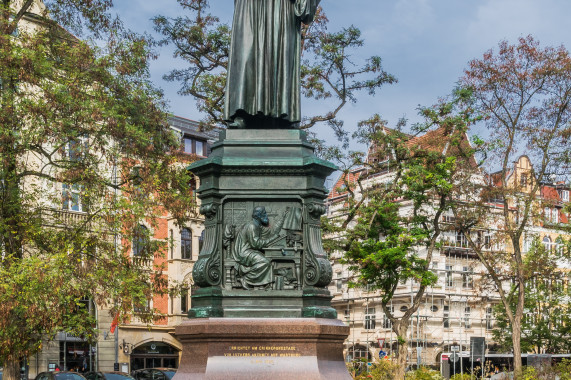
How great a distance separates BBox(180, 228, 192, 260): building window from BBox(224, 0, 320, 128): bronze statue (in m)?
41.3

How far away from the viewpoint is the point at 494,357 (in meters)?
58.6

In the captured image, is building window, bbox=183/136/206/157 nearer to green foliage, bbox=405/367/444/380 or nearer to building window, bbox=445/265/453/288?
building window, bbox=445/265/453/288

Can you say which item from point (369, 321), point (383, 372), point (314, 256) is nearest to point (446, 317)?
point (369, 321)

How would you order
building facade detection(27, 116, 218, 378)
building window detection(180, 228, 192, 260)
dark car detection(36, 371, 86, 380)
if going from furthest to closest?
building window detection(180, 228, 192, 260) → building facade detection(27, 116, 218, 378) → dark car detection(36, 371, 86, 380)

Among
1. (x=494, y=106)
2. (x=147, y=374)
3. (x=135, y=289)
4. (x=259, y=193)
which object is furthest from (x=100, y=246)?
(x=494, y=106)

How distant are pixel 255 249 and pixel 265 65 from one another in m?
2.59

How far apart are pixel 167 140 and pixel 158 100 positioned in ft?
3.87

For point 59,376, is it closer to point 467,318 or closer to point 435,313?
point 435,313

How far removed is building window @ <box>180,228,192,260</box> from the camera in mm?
52625

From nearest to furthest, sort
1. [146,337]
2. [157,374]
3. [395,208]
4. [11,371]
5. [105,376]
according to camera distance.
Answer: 1. [11,371]
2. [105,376]
3. [395,208]
4. [157,374]
5. [146,337]

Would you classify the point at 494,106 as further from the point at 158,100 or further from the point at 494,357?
the point at 494,357

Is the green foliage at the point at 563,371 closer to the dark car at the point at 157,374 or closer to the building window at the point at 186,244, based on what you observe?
the dark car at the point at 157,374

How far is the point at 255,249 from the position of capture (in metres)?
10.6

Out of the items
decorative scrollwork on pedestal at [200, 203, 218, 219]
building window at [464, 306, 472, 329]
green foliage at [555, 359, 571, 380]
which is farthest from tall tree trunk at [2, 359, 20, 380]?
building window at [464, 306, 472, 329]
